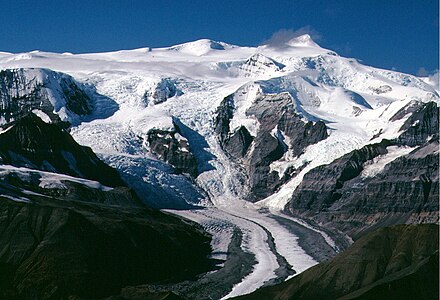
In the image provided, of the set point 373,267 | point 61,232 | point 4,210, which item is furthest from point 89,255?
point 373,267

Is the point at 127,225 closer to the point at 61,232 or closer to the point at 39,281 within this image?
the point at 61,232

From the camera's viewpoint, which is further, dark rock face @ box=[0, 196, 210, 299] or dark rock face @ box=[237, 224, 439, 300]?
dark rock face @ box=[0, 196, 210, 299]

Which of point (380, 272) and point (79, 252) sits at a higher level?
point (380, 272)

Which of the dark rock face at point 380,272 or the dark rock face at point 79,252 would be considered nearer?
the dark rock face at point 380,272

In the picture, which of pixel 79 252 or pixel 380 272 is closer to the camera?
pixel 380 272

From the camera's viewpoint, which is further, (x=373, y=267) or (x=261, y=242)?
(x=261, y=242)
